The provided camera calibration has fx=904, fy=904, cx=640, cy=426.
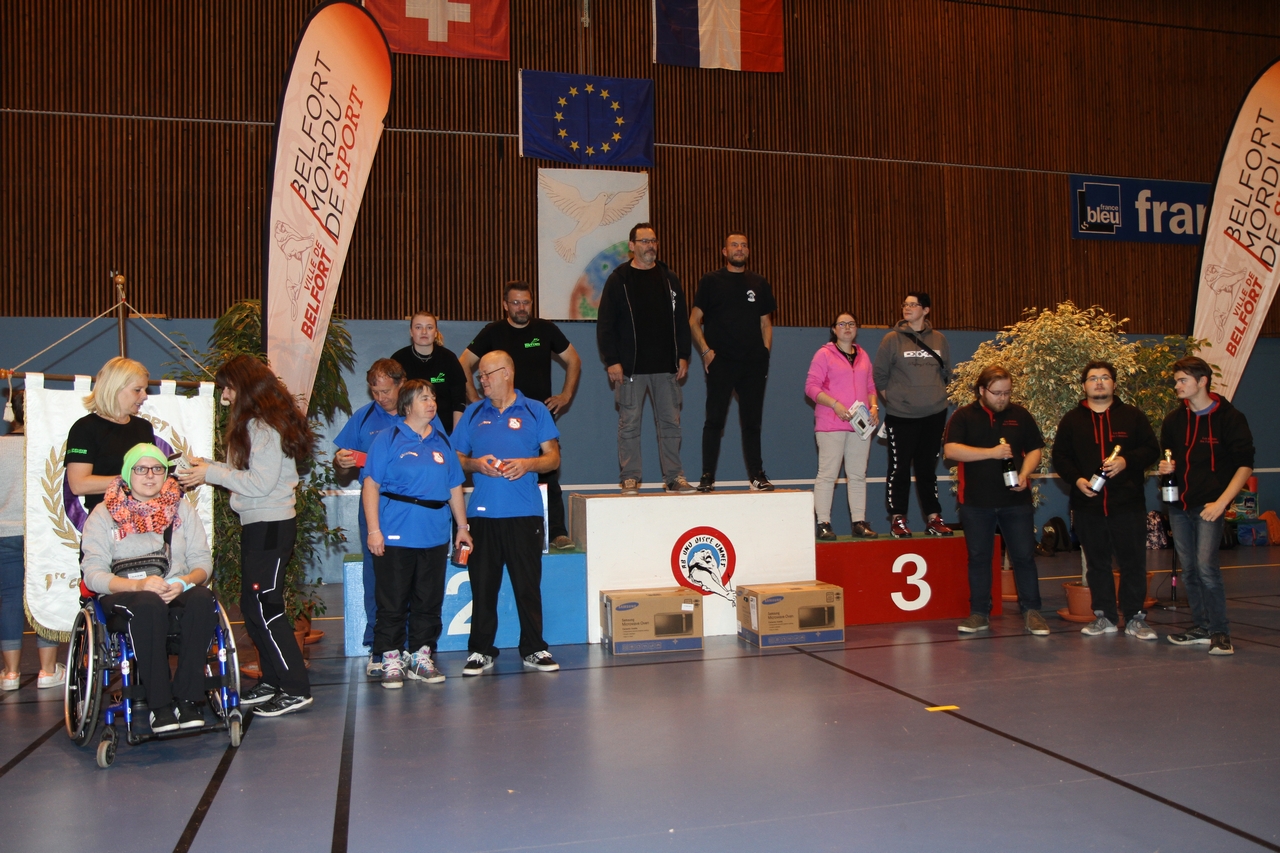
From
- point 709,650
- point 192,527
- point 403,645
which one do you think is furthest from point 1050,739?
point 192,527

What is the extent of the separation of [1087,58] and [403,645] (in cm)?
1147

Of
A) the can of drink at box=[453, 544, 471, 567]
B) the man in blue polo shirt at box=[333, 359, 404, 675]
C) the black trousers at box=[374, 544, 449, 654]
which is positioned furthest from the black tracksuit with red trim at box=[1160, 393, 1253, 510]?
the man in blue polo shirt at box=[333, 359, 404, 675]

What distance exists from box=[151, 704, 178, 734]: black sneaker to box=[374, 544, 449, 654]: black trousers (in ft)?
3.71

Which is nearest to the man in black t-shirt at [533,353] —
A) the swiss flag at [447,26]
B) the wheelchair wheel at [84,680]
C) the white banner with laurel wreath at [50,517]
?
the white banner with laurel wreath at [50,517]

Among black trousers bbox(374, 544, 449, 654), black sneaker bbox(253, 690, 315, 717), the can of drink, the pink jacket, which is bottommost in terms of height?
black sneaker bbox(253, 690, 315, 717)

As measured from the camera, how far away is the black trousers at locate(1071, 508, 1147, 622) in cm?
520

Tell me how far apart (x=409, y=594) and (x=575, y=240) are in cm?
603

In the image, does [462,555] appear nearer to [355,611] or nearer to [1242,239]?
[355,611]

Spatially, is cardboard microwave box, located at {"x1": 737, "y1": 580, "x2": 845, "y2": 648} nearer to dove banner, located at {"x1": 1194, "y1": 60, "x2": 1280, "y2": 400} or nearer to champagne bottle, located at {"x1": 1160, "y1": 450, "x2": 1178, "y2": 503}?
champagne bottle, located at {"x1": 1160, "y1": 450, "x2": 1178, "y2": 503}

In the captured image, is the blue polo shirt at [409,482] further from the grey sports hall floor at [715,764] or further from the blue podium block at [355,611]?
the blue podium block at [355,611]

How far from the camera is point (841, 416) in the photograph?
19.4 ft

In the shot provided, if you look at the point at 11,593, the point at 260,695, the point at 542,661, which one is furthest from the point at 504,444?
the point at 11,593

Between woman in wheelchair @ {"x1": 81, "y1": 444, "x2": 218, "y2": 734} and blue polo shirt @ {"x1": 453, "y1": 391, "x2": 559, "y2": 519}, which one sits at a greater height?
blue polo shirt @ {"x1": 453, "y1": 391, "x2": 559, "y2": 519}

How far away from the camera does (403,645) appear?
4613 mm
